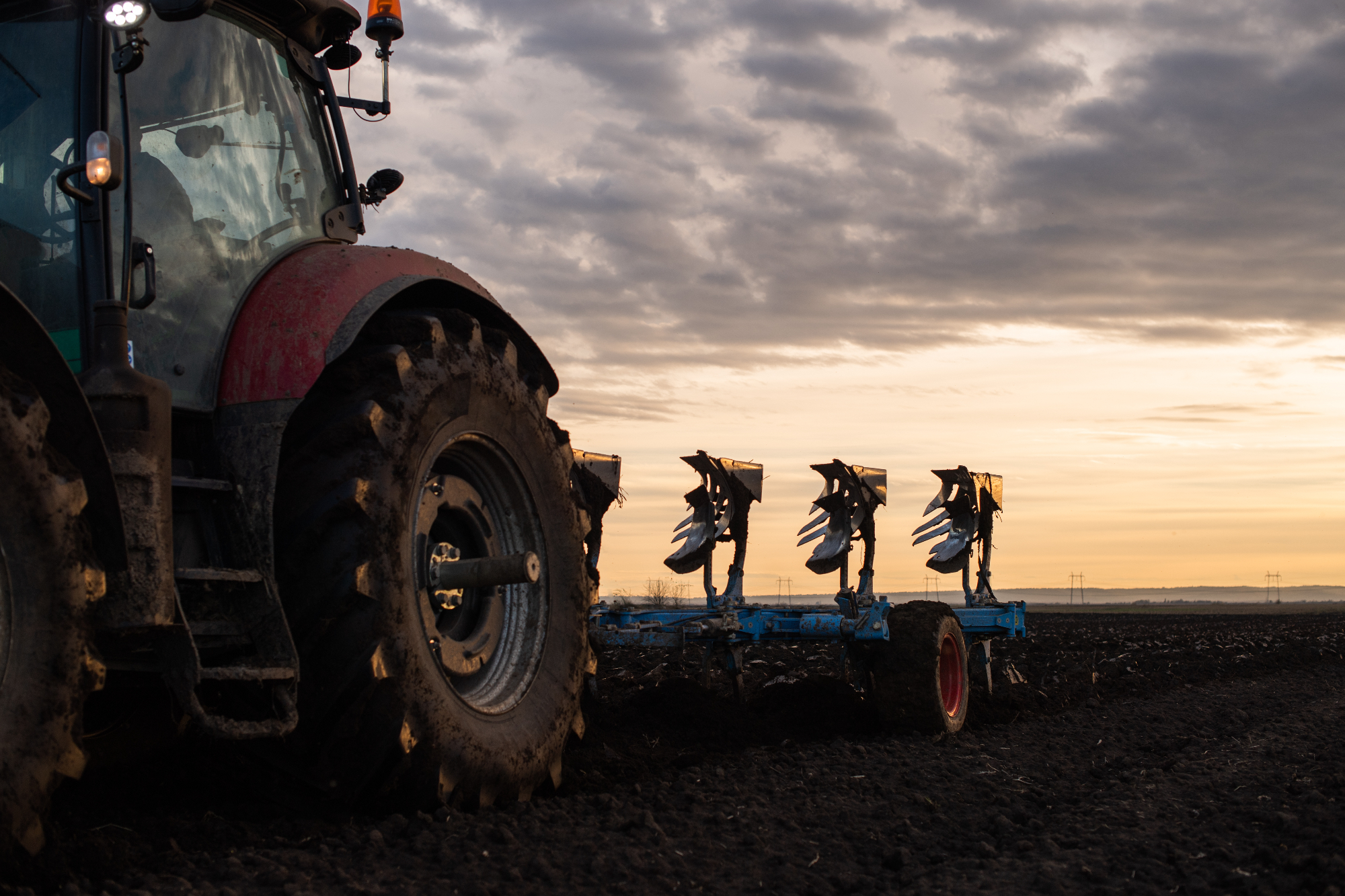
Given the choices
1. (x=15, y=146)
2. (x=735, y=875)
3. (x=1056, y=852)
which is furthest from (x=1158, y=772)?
(x=15, y=146)

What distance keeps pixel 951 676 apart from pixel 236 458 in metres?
5.87

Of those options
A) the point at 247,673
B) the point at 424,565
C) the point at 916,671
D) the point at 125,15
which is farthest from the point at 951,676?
the point at 125,15

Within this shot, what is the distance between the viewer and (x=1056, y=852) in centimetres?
397

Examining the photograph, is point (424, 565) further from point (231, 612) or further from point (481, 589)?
point (231, 612)

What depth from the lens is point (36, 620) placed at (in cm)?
257

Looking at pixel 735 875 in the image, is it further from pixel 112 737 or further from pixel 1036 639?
pixel 1036 639

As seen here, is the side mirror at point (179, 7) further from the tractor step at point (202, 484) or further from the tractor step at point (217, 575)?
the tractor step at point (217, 575)

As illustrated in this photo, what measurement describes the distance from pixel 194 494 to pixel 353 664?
25.8 inches

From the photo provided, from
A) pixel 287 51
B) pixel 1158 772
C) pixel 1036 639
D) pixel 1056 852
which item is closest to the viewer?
pixel 1056 852

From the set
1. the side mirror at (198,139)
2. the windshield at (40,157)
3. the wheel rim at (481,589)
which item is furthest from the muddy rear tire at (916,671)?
the windshield at (40,157)

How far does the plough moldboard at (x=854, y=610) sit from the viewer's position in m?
7.51

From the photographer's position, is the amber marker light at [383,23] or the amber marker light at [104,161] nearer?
the amber marker light at [104,161]

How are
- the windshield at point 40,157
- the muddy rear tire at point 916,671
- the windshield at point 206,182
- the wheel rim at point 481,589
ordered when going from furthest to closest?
the muddy rear tire at point 916,671, the wheel rim at point 481,589, the windshield at point 206,182, the windshield at point 40,157

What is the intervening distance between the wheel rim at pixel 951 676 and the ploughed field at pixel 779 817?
1.22 ft
